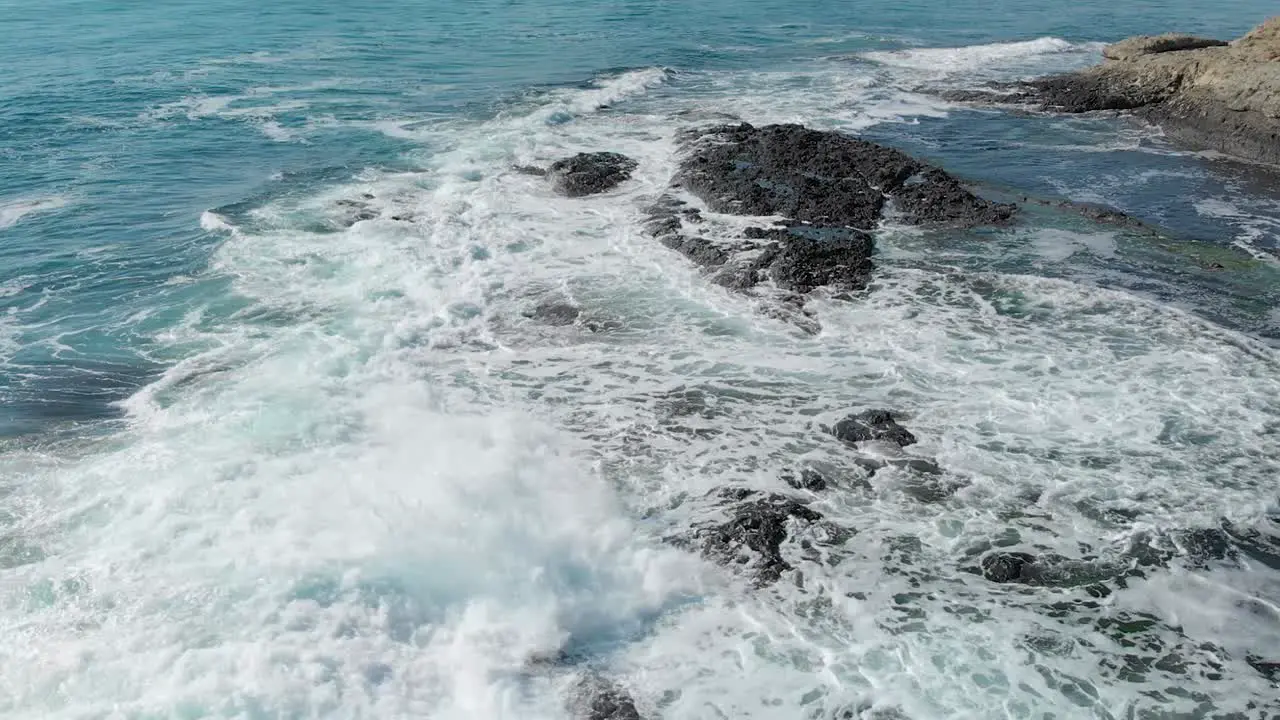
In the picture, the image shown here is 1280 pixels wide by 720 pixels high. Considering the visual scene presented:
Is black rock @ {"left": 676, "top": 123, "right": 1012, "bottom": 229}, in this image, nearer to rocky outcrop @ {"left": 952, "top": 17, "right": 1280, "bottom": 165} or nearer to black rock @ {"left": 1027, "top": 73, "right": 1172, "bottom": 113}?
rocky outcrop @ {"left": 952, "top": 17, "right": 1280, "bottom": 165}

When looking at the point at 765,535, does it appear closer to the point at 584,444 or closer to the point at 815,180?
the point at 584,444

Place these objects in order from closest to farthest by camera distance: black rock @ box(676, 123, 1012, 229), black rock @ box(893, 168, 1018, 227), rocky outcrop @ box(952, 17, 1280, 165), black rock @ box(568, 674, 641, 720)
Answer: black rock @ box(568, 674, 641, 720)
black rock @ box(893, 168, 1018, 227)
black rock @ box(676, 123, 1012, 229)
rocky outcrop @ box(952, 17, 1280, 165)

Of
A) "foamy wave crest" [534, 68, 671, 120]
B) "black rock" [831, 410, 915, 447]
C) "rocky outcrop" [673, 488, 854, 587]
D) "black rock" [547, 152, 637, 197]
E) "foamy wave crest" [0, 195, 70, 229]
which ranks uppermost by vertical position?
"foamy wave crest" [534, 68, 671, 120]

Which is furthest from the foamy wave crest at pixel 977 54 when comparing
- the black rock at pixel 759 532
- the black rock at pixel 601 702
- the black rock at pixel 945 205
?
the black rock at pixel 601 702

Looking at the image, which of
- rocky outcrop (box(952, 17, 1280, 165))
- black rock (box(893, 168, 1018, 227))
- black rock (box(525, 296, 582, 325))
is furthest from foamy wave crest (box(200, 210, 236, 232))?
rocky outcrop (box(952, 17, 1280, 165))

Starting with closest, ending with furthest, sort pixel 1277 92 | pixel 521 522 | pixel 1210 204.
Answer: pixel 521 522, pixel 1210 204, pixel 1277 92

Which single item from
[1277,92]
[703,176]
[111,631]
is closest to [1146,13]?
[1277,92]

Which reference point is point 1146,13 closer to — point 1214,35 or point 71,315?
point 1214,35
